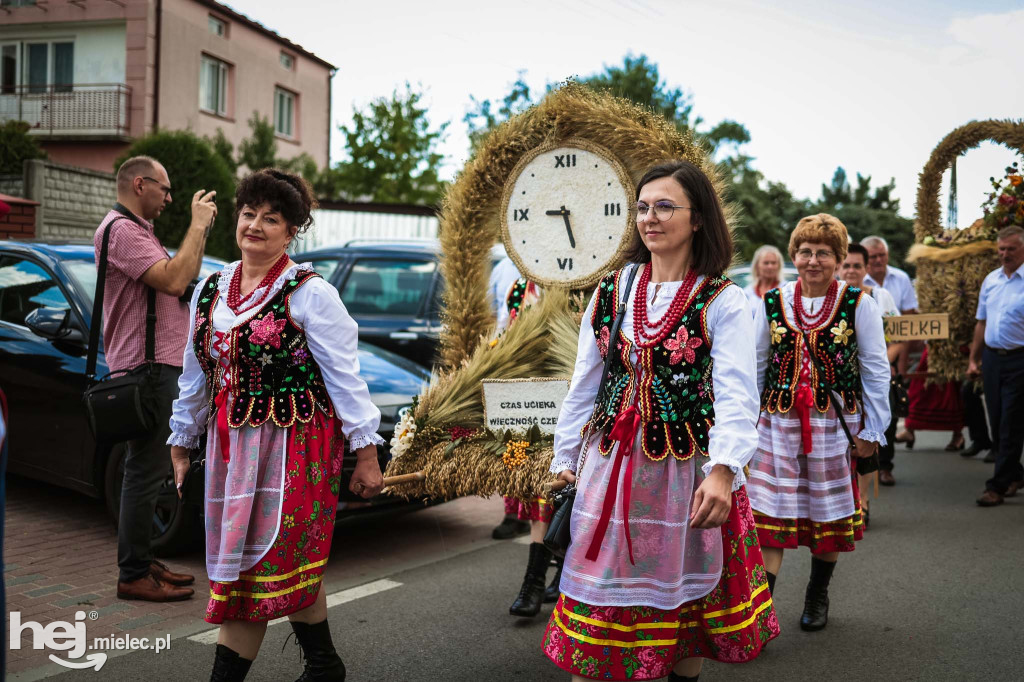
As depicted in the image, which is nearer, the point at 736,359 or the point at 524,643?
the point at 736,359

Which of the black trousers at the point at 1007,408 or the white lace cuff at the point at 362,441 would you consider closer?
the white lace cuff at the point at 362,441

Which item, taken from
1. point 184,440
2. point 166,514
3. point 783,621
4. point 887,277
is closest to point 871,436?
point 783,621

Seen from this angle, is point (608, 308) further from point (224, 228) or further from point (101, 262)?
point (224, 228)

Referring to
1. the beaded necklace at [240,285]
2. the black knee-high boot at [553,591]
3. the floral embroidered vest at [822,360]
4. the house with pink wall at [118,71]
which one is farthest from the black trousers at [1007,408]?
the house with pink wall at [118,71]

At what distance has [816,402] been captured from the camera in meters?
4.18

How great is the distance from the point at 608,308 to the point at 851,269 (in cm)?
423

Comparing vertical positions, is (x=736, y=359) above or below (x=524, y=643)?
above

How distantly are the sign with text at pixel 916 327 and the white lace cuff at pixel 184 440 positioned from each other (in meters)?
4.96

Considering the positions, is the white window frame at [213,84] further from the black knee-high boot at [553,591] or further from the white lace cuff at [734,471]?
the white lace cuff at [734,471]

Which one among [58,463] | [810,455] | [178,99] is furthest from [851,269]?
[178,99]

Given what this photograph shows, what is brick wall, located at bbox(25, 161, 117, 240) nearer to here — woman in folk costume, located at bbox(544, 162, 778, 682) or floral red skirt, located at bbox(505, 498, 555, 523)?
floral red skirt, located at bbox(505, 498, 555, 523)

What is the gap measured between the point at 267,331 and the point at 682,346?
1314 mm

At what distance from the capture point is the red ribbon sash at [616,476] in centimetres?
267

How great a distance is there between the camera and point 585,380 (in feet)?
9.57
